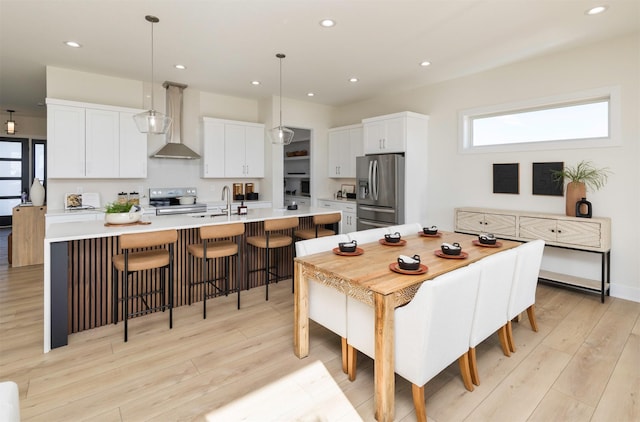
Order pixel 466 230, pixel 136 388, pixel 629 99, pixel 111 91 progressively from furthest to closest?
pixel 111 91 < pixel 466 230 < pixel 629 99 < pixel 136 388

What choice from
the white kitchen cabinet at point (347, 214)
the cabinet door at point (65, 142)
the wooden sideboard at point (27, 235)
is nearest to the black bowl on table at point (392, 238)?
the white kitchen cabinet at point (347, 214)

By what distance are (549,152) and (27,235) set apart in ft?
24.4

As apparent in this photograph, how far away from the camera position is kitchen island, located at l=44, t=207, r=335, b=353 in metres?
2.56

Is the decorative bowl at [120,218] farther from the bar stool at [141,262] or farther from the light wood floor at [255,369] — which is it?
the light wood floor at [255,369]

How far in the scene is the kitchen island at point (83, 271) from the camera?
8.41 ft

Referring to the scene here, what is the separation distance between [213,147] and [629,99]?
5.57 meters

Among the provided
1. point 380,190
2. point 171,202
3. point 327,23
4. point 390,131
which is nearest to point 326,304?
point 327,23

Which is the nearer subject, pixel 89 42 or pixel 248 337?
pixel 248 337

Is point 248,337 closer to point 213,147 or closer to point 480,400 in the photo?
point 480,400

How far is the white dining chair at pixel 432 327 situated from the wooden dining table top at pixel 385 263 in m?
0.18

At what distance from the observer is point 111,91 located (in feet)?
16.3

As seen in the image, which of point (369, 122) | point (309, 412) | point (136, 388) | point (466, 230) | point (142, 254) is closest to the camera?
point (309, 412)

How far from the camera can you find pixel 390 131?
5312mm

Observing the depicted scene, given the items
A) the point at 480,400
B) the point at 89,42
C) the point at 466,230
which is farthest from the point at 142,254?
the point at 466,230
